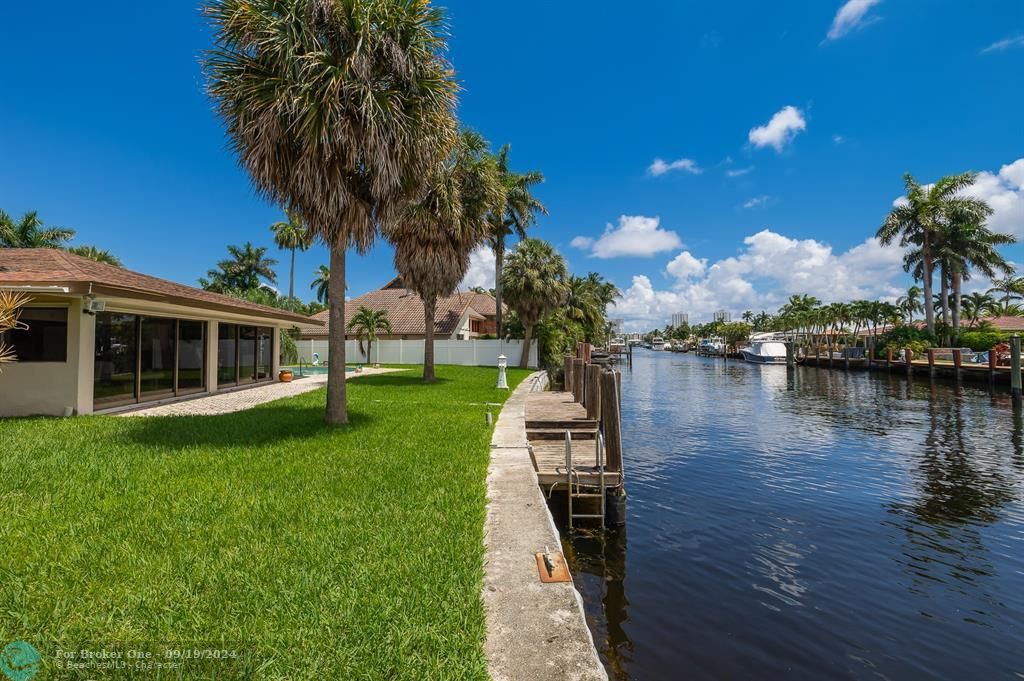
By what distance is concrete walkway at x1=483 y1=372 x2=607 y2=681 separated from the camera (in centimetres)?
287

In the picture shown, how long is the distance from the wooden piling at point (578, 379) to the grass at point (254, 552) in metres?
6.80

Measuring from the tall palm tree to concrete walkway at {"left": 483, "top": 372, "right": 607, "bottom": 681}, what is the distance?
13170 mm

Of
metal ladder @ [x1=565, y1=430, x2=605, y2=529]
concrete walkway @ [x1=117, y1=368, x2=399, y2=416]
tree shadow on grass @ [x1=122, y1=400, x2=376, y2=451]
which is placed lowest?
metal ladder @ [x1=565, y1=430, x2=605, y2=529]

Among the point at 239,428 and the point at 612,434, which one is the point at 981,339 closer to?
the point at 612,434

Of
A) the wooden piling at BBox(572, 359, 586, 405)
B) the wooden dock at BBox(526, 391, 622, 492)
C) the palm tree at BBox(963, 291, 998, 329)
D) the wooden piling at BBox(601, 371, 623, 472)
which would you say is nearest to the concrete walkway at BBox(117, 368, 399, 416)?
the wooden dock at BBox(526, 391, 622, 492)

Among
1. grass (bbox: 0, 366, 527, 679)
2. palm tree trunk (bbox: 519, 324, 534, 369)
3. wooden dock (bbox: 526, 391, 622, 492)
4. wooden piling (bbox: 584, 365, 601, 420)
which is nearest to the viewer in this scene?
grass (bbox: 0, 366, 527, 679)

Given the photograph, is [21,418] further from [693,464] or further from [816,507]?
[816,507]

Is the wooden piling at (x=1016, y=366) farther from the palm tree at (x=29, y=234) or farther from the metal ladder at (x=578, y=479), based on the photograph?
the palm tree at (x=29, y=234)

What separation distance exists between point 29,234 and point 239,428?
136 feet

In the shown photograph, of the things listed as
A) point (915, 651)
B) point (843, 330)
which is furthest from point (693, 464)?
point (843, 330)

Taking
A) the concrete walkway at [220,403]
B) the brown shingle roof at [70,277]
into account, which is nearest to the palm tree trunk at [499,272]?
the concrete walkway at [220,403]

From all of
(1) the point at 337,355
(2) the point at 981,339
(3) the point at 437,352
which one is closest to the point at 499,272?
(3) the point at 437,352

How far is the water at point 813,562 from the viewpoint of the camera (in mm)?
4816

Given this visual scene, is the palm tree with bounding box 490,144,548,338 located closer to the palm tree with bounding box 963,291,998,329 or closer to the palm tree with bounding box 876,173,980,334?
the palm tree with bounding box 876,173,980,334
